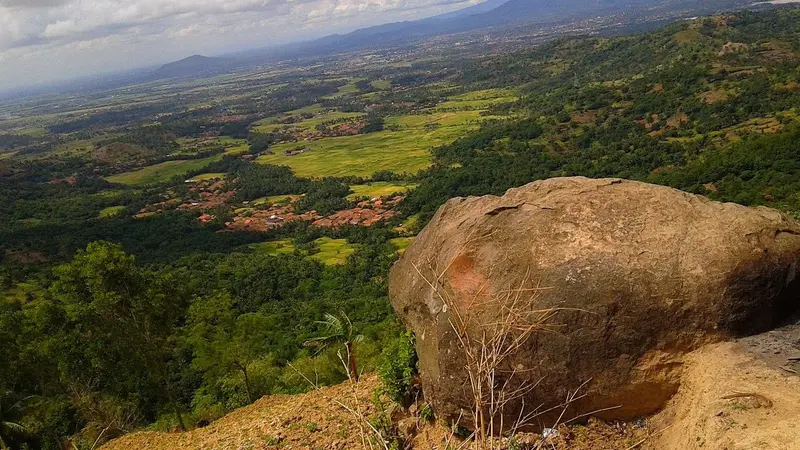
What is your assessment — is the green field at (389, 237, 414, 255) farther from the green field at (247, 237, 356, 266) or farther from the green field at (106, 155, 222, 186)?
the green field at (106, 155, 222, 186)

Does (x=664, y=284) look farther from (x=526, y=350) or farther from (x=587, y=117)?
(x=587, y=117)

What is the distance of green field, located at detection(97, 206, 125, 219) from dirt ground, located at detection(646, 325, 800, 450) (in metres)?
113

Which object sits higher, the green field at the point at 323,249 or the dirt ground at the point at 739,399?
the dirt ground at the point at 739,399

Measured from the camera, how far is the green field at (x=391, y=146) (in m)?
122

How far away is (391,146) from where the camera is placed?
138625 millimetres

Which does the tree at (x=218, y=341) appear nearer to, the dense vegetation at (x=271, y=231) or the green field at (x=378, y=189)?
the dense vegetation at (x=271, y=231)

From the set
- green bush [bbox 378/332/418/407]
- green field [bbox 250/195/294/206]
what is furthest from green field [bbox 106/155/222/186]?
green bush [bbox 378/332/418/407]

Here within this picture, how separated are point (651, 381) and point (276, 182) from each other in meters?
116

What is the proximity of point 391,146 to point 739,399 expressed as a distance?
132828 millimetres

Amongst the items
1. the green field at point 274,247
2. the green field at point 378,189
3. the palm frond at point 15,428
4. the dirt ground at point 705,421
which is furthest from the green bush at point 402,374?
the green field at point 378,189

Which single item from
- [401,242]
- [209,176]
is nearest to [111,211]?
[209,176]

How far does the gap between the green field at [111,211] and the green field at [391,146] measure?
39445 millimetres

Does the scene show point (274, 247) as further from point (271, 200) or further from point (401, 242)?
point (271, 200)

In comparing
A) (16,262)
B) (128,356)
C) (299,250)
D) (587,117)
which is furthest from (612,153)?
(16,262)
